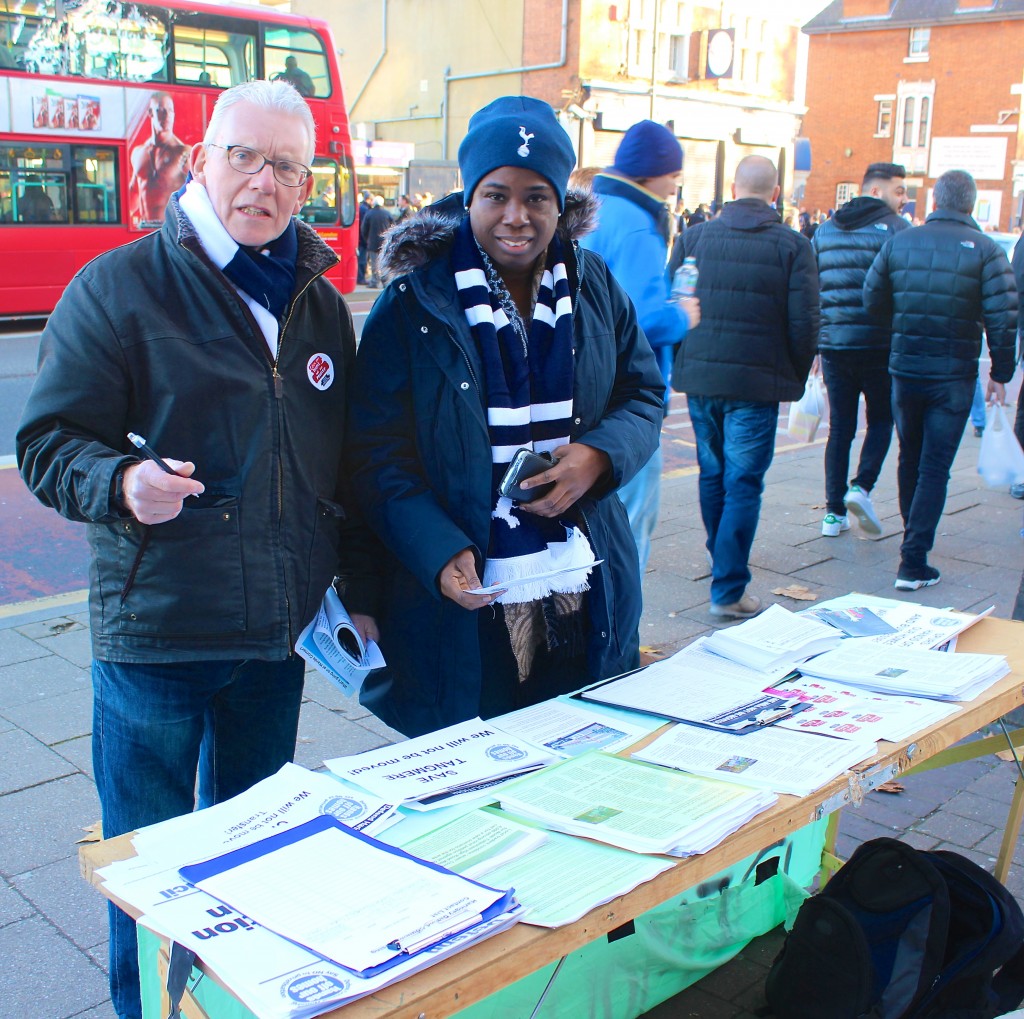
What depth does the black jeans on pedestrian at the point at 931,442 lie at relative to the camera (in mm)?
5746

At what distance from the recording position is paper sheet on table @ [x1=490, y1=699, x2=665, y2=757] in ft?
7.25

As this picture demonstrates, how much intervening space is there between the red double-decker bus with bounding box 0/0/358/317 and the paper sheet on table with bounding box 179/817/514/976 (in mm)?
13872

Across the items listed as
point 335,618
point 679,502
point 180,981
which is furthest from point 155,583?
point 679,502

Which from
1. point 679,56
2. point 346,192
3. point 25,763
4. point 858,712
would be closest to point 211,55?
point 346,192

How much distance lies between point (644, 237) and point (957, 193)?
2442 mm

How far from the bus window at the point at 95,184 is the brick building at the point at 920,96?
120 feet

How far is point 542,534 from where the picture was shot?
8.05 ft

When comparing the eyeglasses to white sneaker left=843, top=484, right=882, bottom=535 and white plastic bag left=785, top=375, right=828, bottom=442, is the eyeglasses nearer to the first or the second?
white sneaker left=843, top=484, right=882, bottom=535

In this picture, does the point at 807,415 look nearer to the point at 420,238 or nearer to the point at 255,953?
the point at 420,238

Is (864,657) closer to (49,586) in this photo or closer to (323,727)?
(323,727)

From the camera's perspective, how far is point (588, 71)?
3325 cm

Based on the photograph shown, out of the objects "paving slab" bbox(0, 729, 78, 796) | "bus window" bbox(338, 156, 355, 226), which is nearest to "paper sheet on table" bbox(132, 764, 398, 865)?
"paving slab" bbox(0, 729, 78, 796)

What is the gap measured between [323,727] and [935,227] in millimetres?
4027

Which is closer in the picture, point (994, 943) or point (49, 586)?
point (994, 943)
